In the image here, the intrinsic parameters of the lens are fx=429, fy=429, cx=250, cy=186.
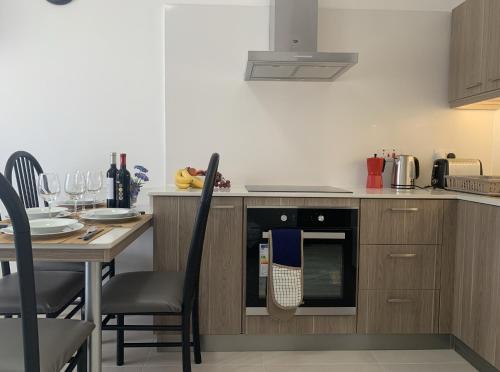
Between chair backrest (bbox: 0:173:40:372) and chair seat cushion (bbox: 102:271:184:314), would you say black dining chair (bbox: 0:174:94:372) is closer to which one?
chair backrest (bbox: 0:173:40:372)

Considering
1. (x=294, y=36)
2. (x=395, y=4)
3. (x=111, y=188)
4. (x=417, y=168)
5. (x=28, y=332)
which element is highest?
(x=395, y=4)

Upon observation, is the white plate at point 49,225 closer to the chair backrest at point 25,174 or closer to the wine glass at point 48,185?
the wine glass at point 48,185

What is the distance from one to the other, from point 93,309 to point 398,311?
5.37ft

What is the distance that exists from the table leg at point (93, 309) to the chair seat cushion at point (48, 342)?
0.17ft

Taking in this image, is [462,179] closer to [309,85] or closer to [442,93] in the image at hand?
[442,93]

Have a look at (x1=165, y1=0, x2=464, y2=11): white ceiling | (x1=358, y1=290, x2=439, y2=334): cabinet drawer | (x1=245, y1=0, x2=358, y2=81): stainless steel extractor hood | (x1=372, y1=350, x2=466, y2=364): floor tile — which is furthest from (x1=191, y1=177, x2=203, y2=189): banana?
(x1=165, y1=0, x2=464, y2=11): white ceiling

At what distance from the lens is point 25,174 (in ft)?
7.80

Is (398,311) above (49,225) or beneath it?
beneath

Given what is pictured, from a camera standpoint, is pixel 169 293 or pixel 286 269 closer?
pixel 169 293

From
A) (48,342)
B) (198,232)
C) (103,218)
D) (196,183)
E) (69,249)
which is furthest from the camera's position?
(196,183)

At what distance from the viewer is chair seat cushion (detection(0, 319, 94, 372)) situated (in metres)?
1.17

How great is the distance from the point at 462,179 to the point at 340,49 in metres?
1.13

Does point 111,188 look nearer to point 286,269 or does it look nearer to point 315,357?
point 286,269

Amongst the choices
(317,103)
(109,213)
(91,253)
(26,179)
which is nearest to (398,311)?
(317,103)
